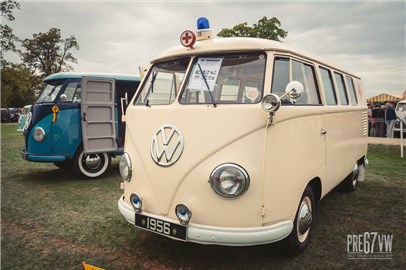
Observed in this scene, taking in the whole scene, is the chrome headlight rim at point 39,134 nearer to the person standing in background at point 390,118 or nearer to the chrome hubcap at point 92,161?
the chrome hubcap at point 92,161

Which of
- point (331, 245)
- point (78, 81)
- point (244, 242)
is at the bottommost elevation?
point (331, 245)

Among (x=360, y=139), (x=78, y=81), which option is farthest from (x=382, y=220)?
(x=78, y=81)

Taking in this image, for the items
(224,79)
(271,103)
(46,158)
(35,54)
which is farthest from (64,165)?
(35,54)

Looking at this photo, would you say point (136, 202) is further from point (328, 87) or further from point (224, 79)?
point (328, 87)

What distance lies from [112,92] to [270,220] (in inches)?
203

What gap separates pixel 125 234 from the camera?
12.6ft

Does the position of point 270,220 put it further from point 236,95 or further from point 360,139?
point 360,139

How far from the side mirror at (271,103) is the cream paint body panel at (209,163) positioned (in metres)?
0.09

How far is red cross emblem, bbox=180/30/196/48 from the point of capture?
3174mm

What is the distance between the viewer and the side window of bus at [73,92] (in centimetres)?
656

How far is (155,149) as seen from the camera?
304 cm

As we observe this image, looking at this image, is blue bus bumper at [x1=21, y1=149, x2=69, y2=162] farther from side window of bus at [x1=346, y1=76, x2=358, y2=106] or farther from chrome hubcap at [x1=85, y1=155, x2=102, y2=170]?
side window of bus at [x1=346, y1=76, x2=358, y2=106]

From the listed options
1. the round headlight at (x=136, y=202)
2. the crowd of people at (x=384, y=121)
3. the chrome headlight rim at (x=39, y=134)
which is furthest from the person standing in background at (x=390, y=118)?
the round headlight at (x=136, y=202)

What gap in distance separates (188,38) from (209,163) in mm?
1316
